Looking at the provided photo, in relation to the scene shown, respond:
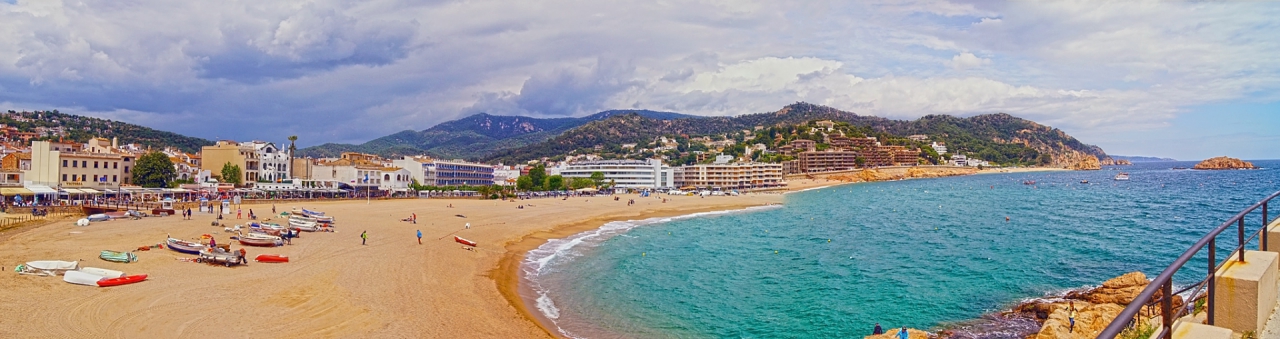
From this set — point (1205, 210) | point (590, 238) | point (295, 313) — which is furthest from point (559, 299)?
point (1205, 210)

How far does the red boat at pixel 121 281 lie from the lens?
60.7 feet

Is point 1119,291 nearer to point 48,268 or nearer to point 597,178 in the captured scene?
point 48,268

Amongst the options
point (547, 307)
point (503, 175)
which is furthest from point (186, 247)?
point (503, 175)

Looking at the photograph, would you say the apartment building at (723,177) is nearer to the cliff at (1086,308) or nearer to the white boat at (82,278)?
the cliff at (1086,308)

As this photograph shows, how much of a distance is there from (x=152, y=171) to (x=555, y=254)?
49.0m

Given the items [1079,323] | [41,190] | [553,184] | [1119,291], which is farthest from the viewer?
[553,184]

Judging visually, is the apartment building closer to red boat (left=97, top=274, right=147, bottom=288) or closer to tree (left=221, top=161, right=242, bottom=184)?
tree (left=221, top=161, right=242, bottom=184)

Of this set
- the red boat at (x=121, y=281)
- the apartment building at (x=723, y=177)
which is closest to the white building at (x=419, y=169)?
the apartment building at (x=723, y=177)

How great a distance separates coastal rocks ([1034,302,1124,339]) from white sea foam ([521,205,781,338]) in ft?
35.5

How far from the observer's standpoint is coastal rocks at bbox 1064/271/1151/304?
18094 millimetres

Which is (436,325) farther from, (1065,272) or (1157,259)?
(1157,259)

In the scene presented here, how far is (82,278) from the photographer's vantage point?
60.7 feet

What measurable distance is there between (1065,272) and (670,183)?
89.1 m

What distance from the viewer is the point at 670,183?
113312mm
